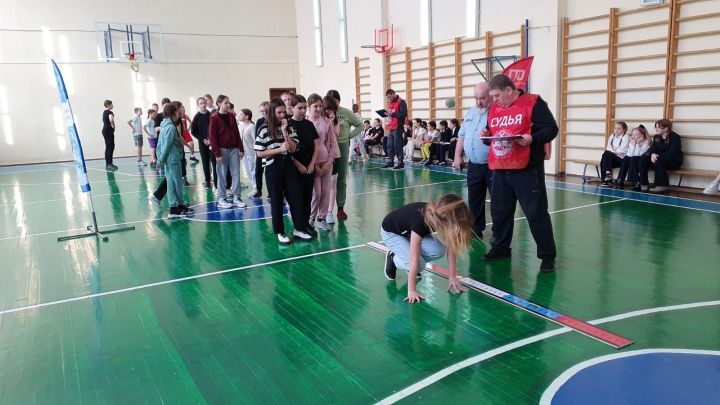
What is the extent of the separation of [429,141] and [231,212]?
6.93 metres

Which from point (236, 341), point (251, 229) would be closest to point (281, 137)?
point (251, 229)

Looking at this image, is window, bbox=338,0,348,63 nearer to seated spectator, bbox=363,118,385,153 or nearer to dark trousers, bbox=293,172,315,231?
seated spectator, bbox=363,118,385,153

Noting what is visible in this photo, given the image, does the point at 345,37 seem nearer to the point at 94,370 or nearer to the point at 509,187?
the point at 509,187

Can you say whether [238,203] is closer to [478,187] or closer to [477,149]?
[478,187]

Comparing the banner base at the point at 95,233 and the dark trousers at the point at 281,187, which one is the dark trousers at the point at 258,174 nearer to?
the banner base at the point at 95,233

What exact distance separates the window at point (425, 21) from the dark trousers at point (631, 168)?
677cm

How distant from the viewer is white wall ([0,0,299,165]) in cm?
1769

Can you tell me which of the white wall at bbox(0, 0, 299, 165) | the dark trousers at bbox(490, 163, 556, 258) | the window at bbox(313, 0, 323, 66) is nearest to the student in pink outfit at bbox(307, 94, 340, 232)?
the dark trousers at bbox(490, 163, 556, 258)

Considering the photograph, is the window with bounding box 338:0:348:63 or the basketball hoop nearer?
the basketball hoop

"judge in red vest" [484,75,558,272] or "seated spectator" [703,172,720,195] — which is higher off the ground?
"judge in red vest" [484,75,558,272]

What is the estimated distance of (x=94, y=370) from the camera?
336cm

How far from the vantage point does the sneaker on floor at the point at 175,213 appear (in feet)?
26.0

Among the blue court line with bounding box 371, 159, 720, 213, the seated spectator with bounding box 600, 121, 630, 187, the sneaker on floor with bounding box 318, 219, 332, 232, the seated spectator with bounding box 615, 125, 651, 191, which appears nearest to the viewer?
the sneaker on floor with bounding box 318, 219, 332, 232

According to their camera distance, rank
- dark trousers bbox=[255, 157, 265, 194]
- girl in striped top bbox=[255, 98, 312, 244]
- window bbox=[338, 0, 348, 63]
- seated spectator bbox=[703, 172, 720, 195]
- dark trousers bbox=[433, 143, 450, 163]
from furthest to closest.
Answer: window bbox=[338, 0, 348, 63], dark trousers bbox=[433, 143, 450, 163], dark trousers bbox=[255, 157, 265, 194], seated spectator bbox=[703, 172, 720, 195], girl in striped top bbox=[255, 98, 312, 244]
